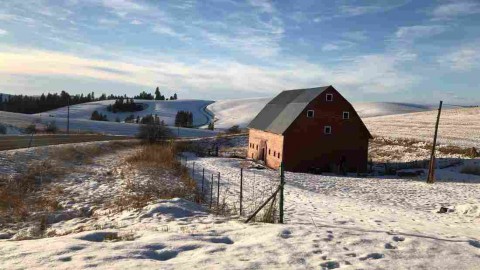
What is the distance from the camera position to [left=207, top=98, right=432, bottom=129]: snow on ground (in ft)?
456

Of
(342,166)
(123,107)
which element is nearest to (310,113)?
(342,166)

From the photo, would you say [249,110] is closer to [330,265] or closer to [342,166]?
[342,166]

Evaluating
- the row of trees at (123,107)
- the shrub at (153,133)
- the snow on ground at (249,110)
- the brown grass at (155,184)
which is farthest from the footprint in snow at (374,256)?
the row of trees at (123,107)

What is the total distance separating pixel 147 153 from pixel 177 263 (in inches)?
1081

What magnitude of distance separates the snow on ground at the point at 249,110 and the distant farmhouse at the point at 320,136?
290 feet

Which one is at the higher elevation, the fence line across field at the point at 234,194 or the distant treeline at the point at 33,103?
the distant treeline at the point at 33,103

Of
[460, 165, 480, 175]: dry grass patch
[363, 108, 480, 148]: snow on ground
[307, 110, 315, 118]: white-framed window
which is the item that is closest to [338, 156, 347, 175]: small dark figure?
[307, 110, 315, 118]: white-framed window

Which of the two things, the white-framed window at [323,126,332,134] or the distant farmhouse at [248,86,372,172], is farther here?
the white-framed window at [323,126,332,134]

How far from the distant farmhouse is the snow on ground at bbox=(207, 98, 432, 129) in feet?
290

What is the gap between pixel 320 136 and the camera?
35938 millimetres

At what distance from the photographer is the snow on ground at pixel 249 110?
139 meters

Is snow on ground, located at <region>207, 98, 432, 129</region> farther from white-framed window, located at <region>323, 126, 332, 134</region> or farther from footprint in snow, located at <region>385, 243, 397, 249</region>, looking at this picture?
footprint in snow, located at <region>385, 243, 397, 249</region>

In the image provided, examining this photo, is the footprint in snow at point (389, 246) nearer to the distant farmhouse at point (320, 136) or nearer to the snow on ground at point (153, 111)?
the distant farmhouse at point (320, 136)

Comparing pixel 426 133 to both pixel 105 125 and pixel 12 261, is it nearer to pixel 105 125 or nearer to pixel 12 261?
pixel 12 261
